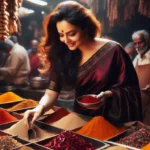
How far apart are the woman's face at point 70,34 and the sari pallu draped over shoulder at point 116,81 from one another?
17 cm

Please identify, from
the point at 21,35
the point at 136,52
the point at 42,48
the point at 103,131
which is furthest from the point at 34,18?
the point at 103,131

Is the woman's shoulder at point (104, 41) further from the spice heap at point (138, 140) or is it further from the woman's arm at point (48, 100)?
the spice heap at point (138, 140)

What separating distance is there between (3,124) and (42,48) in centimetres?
68

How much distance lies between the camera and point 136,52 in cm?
199

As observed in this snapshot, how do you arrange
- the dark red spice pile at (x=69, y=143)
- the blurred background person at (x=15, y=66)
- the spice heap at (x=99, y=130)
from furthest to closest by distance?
the blurred background person at (x=15, y=66), the spice heap at (x=99, y=130), the dark red spice pile at (x=69, y=143)

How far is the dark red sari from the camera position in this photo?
6.28 feet

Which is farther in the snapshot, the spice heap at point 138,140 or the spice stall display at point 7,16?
the spice stall display at point 7,16

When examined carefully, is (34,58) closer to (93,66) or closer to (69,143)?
(93,66)

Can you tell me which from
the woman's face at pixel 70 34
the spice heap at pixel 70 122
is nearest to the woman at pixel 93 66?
the woman's face at pixel 70 34

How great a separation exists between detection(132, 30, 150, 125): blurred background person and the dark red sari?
4 cm

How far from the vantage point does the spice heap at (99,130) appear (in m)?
1.63

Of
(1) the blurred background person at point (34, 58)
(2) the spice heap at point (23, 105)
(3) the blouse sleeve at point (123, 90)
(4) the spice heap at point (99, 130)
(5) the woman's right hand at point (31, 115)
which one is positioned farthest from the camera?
(1) the blurred background person at point (34, 58)

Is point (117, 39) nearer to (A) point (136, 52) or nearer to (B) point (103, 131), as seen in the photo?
(A) point (136, 52)

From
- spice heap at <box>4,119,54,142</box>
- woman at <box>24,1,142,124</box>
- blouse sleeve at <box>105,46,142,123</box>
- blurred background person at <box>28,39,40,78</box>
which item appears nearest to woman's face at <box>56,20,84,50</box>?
woman at <box>24,1,142,124</box>
